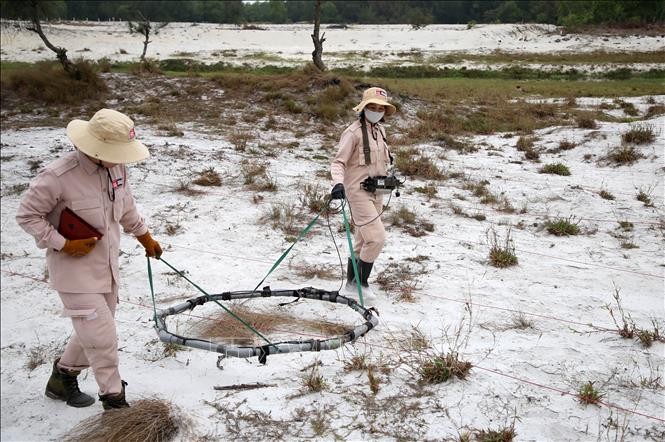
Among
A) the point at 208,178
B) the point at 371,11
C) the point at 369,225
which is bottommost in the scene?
the point at 208,178

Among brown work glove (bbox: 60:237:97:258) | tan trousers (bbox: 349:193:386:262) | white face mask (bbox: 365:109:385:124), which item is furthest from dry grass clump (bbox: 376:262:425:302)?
brown work glove (bbox: 60:237:97:258)

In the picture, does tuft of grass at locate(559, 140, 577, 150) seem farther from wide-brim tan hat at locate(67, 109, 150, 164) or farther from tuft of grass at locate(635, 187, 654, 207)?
wide-brim tan hat at locate(67, 109, 150, 164)

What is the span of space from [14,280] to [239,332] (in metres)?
2.98

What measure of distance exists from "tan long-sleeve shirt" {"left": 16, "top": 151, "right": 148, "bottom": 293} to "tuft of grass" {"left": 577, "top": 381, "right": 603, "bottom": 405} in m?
3.43

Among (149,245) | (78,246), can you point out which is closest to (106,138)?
(78,246)

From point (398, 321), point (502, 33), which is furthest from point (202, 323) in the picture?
point (502, 33)

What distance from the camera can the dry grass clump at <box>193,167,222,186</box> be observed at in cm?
907

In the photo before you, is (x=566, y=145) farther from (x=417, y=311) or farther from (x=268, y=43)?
(x=268, y=43)

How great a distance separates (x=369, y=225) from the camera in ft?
17.2

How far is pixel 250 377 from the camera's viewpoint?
4.04 metres

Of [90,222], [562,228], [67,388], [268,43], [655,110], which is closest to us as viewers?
[90,222]

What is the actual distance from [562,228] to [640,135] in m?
5.07

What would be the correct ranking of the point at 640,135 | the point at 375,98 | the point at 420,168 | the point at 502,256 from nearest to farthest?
the point at 375,98
the point at 502,256
the point at 420,168
the point at 640,135

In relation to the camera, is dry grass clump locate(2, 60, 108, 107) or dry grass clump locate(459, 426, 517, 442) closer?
dry grass clump locate(459, 426, 517, 442)
